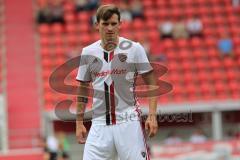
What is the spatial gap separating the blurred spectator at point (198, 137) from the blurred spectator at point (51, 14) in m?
5.23

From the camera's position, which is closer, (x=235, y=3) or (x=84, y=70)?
(x=84, y=70)

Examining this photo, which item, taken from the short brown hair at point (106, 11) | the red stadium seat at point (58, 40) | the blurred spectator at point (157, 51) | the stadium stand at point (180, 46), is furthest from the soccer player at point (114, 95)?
the red stadium seat at point (58, 40)

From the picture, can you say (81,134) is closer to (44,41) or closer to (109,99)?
(109,99)

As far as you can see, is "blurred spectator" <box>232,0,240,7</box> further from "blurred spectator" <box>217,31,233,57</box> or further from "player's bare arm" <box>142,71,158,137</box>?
"player's bare arm" <box>142,71,158,137</box>

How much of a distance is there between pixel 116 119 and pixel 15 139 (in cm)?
1150

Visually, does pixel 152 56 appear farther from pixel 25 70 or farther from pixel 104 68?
pixel 104 68

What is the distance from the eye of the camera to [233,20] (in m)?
20.3

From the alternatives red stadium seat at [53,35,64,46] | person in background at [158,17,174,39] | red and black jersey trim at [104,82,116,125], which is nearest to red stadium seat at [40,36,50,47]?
red stadium seat at [53,35,64,46]

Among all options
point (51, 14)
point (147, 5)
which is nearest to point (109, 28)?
point (51, 14)

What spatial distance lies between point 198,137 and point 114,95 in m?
11.2

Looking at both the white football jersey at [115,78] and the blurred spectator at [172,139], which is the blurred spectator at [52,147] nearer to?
the blurred spectator at [172,139]

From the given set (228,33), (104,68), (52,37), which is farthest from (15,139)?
(104,68)

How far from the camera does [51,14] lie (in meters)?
19.5

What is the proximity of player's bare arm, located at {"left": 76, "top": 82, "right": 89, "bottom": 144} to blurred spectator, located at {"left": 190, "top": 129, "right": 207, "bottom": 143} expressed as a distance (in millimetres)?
10656
